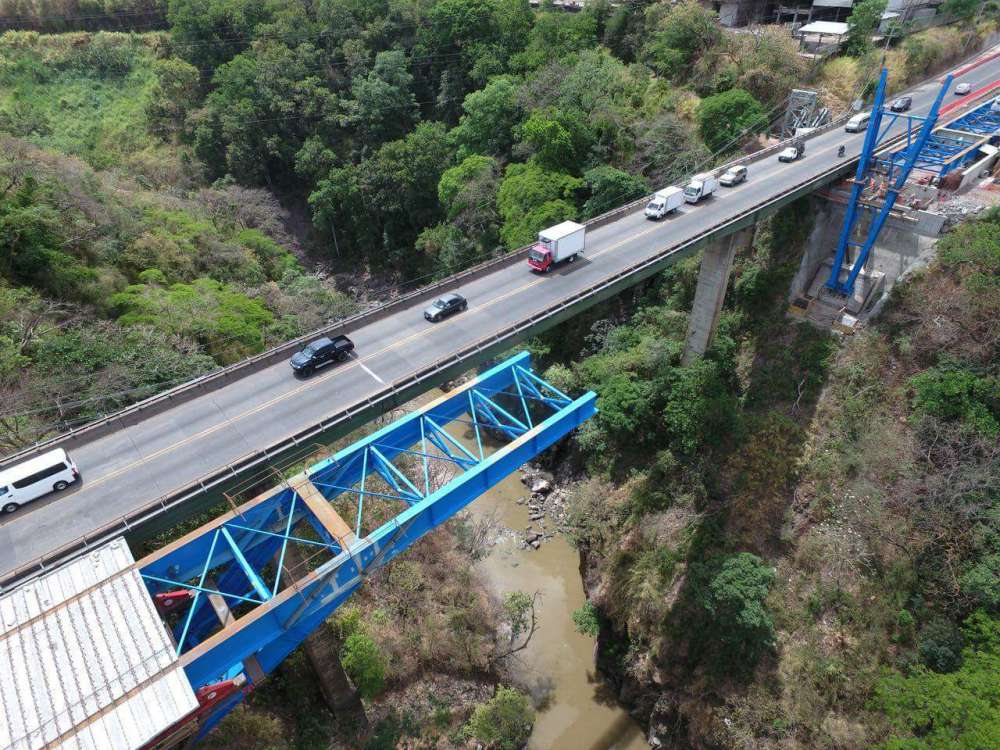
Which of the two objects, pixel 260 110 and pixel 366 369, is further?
pixel 260 110

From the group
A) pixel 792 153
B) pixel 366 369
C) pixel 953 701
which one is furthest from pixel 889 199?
pixel 366 369

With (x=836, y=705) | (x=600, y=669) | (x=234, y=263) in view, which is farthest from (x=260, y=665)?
(x=234, y=263)

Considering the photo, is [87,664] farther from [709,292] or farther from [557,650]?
[709,292]

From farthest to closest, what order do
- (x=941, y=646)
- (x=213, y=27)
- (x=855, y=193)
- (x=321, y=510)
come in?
(x=213, y=27)
(x=855, y=193)
(x=941, y=646)
(x=321, y=510)

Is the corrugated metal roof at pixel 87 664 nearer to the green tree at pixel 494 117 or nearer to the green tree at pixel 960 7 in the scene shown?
the green tree at pixel 494 117

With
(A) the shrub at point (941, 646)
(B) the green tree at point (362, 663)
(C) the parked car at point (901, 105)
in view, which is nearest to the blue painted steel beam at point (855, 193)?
(C) the parked car at point (901, 105)

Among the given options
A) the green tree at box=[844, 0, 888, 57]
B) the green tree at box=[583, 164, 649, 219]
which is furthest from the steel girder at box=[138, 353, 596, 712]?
the green tree at box=[844, 0, 888, 57]
